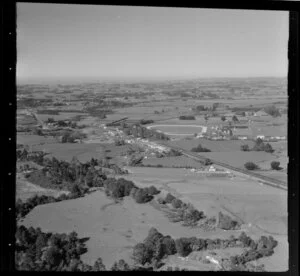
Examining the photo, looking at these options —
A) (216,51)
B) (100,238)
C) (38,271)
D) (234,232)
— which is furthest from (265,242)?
(38,271)

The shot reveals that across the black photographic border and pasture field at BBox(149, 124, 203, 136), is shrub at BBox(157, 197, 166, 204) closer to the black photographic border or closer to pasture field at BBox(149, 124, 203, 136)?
A: pasture field at BBox(149, 124, 203, 136)

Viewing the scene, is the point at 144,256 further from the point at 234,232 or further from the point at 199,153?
the point at 199,153

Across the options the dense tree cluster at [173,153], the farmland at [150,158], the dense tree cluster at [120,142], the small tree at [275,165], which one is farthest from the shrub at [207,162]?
the dense tree cluster at [120,142]

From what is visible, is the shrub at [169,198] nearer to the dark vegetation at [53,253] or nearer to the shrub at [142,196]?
the shrub at [142,196]

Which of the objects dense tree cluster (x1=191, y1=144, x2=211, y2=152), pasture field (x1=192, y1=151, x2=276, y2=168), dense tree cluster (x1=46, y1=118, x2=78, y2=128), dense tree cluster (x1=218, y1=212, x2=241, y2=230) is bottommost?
dense tree cluster (x1=218, y1=212, x2=241, y2=230)

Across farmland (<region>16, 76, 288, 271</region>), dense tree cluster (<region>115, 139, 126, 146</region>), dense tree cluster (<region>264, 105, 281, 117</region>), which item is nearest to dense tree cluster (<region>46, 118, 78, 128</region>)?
farmland (<region>16, 76, 288, 271</region>)

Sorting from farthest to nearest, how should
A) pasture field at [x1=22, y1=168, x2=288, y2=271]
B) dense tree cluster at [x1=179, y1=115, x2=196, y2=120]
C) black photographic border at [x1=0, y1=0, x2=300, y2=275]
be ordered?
dense tree cluster at [x1=179, y1=115, x2=196, y2=120] → pasture field at [x1=22, y1=168, x2=288, y2=271] → black photographic border at [x1=0, y1=0, x2=300, y2=275]

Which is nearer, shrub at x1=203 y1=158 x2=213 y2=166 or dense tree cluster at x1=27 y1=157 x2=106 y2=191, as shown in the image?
dense tree cluster at x1=27 y1=157 x2=106 y2=191
